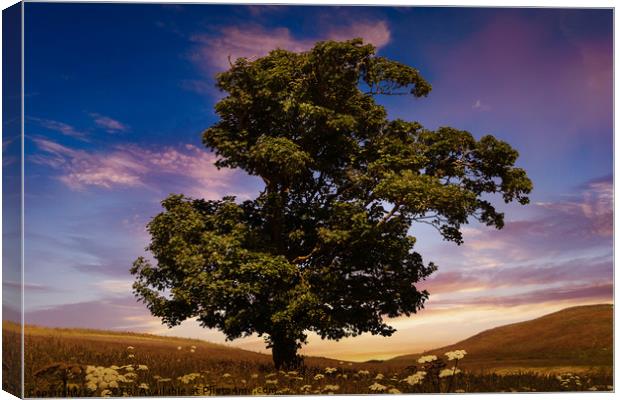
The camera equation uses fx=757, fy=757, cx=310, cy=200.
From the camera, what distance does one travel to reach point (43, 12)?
14.9 m

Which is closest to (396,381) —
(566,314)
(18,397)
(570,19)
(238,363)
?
(238,363)

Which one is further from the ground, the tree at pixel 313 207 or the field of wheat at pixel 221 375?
the tree at pixel 313 207

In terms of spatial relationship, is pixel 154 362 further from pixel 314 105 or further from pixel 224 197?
pixel 314 105

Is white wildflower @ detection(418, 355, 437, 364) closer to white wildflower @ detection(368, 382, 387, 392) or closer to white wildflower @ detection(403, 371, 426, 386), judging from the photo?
white wildflower @ detection(403, 371, 426, 386)

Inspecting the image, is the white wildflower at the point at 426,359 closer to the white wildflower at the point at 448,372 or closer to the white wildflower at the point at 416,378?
the white wildflower at the point at 416,378

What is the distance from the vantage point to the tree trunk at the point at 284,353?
51.7 feet

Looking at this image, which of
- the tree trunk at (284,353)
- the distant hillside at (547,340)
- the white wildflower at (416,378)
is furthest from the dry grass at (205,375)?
the distant hillside at (547,340)

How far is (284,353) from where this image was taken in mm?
15797

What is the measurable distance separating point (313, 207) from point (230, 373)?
383cm

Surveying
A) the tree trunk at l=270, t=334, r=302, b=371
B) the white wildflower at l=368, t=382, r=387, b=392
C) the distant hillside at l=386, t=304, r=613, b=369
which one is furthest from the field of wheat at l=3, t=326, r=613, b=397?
the distant hillside at l=386, t=304, r=613, b=369

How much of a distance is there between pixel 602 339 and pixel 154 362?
1010 cm

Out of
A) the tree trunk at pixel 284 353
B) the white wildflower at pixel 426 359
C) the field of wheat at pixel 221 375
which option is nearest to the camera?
the field of wheat at pixel 221 375

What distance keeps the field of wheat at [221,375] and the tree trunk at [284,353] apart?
7.4 inches

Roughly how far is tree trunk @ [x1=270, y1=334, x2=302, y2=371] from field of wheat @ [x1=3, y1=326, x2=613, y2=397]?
0.19 metres
